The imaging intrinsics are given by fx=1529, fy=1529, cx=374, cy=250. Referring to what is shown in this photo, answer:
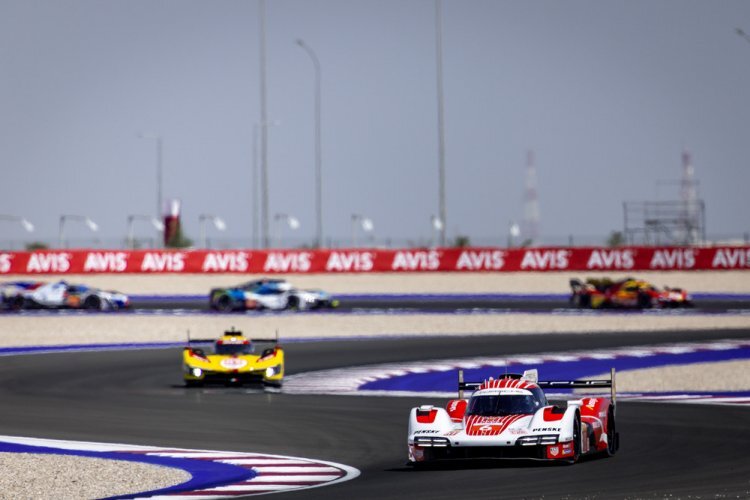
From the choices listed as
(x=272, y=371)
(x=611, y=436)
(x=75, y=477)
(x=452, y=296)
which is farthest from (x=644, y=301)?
(x=75, y=477)

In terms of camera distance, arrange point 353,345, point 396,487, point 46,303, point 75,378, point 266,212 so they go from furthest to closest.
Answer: point 266,212, point 46,303, point 353,345, point 75,378, point 396,487

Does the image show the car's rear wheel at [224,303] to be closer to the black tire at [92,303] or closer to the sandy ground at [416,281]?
the black tire at [92,303]

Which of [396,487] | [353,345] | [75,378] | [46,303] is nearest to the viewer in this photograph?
[396,487]

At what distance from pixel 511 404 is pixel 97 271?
205ft

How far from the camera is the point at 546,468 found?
61.9ft

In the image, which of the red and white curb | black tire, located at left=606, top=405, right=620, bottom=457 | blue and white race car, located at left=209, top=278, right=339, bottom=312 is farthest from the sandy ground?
the red and white curb

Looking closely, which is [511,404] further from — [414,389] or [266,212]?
[266,212]

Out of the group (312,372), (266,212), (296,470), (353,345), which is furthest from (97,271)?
(296,470)

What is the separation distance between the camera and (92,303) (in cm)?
6347

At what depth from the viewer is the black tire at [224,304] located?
2432 inches

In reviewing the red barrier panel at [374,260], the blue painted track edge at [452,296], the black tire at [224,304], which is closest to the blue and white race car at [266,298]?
the black tire at [224,304]

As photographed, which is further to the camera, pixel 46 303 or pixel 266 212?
pixel 266 212

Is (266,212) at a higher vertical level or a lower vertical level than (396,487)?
higher

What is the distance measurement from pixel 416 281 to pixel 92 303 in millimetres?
19482
